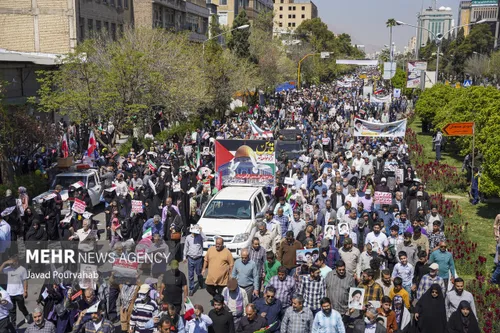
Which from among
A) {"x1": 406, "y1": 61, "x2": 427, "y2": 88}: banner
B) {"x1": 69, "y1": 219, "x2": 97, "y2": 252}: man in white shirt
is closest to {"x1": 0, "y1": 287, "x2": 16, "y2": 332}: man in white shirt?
{"x1": 69, "y1": 219, "x2": 97, "y2": 252}: man in white shirt

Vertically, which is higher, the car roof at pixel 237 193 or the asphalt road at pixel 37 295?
the car roof at pixel 237 193

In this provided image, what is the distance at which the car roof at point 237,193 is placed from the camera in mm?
14828

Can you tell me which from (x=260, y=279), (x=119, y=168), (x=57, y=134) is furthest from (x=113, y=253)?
(x=57, y=134)

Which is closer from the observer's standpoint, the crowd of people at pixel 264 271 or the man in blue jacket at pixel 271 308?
the crowd of people at pixel 264 271

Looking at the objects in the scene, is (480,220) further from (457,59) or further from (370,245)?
(457,59)

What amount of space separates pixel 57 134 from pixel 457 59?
105950 millimetres

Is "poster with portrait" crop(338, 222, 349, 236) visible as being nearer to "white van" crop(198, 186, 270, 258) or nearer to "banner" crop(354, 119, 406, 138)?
"white van" crop(198, 186, 270, 258)

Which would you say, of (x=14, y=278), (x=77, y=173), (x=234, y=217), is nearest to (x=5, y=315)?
(x=14, y=278)

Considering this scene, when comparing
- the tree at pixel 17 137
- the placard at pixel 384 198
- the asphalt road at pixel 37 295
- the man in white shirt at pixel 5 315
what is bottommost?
the asphalt road at pixel 37 295

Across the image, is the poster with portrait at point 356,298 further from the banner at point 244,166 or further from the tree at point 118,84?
the tree at point 118,84

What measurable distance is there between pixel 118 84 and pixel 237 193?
12913 mm

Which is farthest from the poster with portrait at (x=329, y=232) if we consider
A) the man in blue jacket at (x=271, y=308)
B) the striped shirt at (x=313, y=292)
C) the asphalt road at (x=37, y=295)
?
the man in blue jacket at (x=271, y=308)

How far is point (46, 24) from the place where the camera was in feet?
128

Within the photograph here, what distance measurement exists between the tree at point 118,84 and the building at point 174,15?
1077 centimetres
